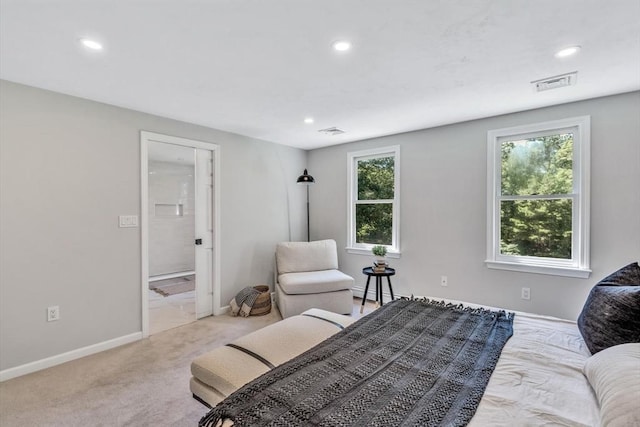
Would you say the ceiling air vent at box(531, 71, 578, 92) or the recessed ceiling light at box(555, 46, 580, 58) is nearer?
the recessed ceiling light at box(555, 46, 580, 58)

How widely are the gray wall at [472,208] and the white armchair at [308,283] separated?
72cm

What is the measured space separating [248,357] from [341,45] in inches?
76.4

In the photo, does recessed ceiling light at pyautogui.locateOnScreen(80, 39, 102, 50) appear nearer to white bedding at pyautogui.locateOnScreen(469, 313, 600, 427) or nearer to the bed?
the bed

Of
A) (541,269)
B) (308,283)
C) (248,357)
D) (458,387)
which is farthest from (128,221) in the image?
(541,269)

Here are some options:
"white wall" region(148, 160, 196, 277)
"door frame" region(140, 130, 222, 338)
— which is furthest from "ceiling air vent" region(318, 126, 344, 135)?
"white wall" region(148, 160, 196, 277)

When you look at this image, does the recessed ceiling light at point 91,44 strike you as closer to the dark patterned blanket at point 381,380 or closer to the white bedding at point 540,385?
the dark patterned blanket at point 381,380

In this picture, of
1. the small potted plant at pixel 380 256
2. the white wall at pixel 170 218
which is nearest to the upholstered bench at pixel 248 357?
the small potted plant at pixel 380 256

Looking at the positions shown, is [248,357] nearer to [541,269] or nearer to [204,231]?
[204,231]

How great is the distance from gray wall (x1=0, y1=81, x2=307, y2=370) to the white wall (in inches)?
113

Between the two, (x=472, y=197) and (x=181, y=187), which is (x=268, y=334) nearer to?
(x=472, y=197)

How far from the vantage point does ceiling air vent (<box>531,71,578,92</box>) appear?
2.36m

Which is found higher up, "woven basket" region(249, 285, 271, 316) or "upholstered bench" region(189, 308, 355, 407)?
"upholstered bench" region(189, 308, 355, 407)

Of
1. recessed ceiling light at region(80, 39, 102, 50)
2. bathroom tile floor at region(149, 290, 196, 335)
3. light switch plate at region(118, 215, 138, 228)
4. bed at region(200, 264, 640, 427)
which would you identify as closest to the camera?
bed at region(200, 264, 640, 427)

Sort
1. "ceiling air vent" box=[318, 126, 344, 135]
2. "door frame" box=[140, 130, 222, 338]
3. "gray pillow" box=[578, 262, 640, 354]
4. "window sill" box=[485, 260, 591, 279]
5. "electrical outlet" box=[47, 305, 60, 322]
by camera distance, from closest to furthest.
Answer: "gray pillow" box=[578, 262, 640, 354] < "electrical outlet" box=[47, 305, 60, 322] < "window sill" box=[485, 260, 591, 279] < "door frame" box=[140, 130, 222, 338] < "ceiling air vent" box=[318, 126, 344, 135]
